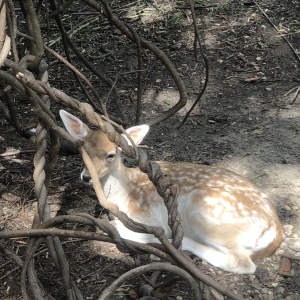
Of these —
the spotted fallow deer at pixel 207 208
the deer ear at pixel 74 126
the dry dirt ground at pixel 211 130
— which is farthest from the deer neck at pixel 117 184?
the deer ear at pixel 74 126

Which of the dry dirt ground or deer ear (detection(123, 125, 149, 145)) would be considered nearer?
the dry dirt ground

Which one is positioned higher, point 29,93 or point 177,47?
point 29,93

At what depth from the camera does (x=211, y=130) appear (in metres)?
4.77

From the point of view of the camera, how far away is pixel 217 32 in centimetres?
625

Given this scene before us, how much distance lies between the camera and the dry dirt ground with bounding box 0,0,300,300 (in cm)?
330

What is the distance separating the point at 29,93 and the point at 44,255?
4.54 feet

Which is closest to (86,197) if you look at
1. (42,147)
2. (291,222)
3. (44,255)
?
(44,255)

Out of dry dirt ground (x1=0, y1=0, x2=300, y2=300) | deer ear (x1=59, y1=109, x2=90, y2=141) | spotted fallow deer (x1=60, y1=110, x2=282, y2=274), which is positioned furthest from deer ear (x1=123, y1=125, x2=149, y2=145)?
dry dirt ground (x1=0, y1=0, x2=300, y2=300)

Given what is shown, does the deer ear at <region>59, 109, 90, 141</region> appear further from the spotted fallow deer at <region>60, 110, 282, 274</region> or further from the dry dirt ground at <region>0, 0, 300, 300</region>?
the dry dirt ground at <region>0, 0, 300, 300</region>

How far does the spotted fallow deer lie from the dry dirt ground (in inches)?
4.2

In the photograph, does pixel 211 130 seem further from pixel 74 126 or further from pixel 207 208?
pixel 74 126

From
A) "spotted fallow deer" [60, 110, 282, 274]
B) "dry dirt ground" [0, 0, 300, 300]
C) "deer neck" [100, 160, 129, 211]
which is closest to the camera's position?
"dry dirt ground" [0, 0, 300, 300]

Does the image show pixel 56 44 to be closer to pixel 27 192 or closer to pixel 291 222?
pixel 27 192

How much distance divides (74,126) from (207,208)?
93 centimetres
